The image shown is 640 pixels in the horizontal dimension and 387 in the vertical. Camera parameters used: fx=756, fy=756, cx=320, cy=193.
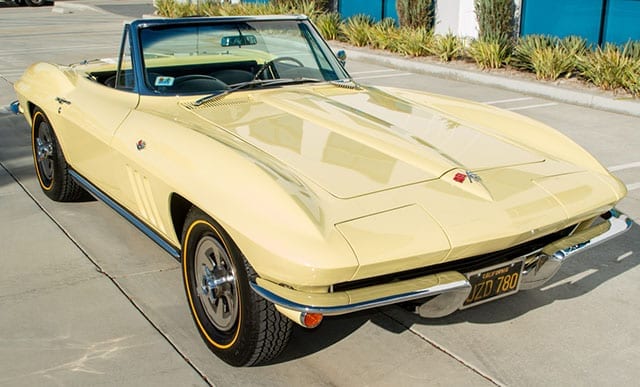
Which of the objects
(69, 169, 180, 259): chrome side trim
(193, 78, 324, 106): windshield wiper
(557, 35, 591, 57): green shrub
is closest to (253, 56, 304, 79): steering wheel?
(193, 78, 324, 106): windshield wiper

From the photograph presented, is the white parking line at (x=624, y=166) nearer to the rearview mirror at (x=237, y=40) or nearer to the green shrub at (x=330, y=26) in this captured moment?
the rearview mirror at (x=237, y=40)

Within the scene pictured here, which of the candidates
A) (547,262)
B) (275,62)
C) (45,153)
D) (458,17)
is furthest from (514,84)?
(547,262)

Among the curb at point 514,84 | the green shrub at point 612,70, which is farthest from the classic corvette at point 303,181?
the green shrub at point 612,70

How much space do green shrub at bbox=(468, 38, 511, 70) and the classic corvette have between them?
24.4 feet

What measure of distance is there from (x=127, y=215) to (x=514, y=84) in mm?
7949

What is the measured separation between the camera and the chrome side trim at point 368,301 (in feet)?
9.45

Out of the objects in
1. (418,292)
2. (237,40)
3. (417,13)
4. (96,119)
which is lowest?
(418,292)

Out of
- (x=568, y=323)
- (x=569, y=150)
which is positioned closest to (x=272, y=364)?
(x=568, y=323)

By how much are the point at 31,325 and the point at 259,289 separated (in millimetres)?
1518

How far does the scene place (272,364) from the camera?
11.4 feet

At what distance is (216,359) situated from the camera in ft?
11.5

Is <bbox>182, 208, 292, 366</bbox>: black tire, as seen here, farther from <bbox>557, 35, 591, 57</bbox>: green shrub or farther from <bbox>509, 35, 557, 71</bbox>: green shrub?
<bbox>509, 35, 557, 71</bbox>: green shrub

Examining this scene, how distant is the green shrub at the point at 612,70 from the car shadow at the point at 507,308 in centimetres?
560

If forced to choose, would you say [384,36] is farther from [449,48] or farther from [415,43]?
[449,48]
